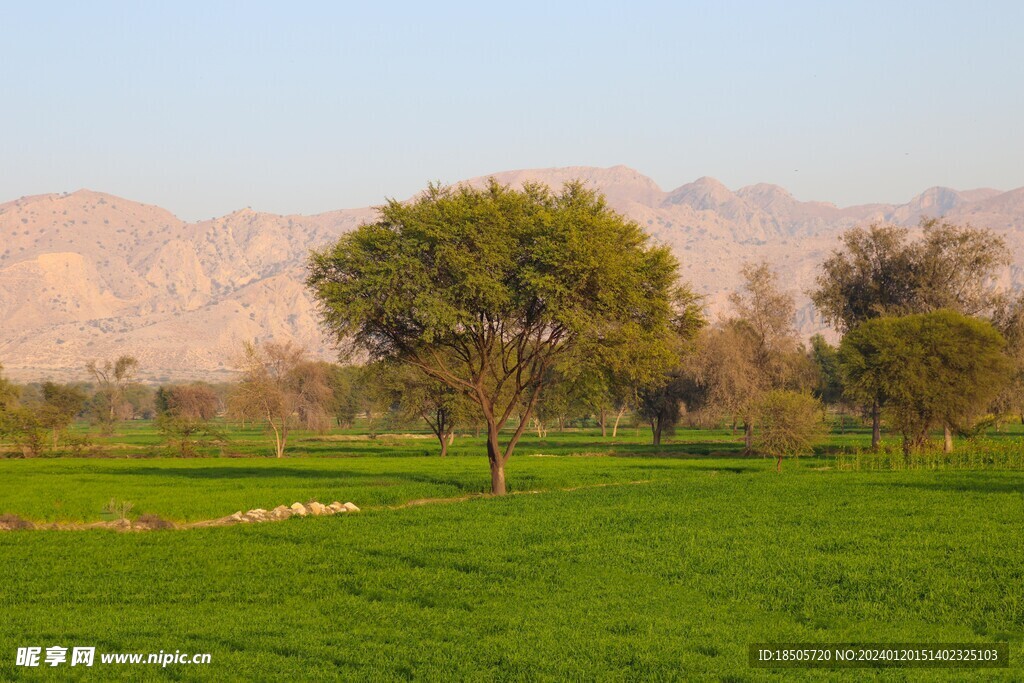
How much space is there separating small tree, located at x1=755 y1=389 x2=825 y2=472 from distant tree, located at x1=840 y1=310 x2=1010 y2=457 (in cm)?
991

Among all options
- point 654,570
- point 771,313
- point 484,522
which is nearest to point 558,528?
point 484,522

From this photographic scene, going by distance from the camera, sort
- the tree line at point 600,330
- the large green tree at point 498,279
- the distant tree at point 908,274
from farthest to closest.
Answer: the distant tree at point 908,274
the tree line at point 600,330
the large green tree at point 498,279

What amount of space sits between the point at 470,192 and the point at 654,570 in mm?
28267

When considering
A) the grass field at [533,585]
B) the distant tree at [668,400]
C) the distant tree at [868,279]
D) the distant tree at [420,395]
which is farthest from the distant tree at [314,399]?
the grass field at [533,585]

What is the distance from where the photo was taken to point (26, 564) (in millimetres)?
24781

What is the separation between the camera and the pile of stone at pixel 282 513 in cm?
3691

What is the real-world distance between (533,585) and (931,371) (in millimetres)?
58798

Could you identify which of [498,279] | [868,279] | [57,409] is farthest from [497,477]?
[57,409]

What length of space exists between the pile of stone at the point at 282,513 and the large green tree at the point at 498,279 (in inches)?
366

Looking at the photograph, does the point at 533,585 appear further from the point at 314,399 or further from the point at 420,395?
the point at 314,399

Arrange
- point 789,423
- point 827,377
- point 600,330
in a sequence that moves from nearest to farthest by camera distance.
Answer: point 600,330 < point 789,423 < point 827,377

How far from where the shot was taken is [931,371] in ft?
234

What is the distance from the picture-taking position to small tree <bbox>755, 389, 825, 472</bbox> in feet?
211

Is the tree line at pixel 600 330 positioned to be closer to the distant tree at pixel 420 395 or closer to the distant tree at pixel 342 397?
the distant tree at pixel 420 395
